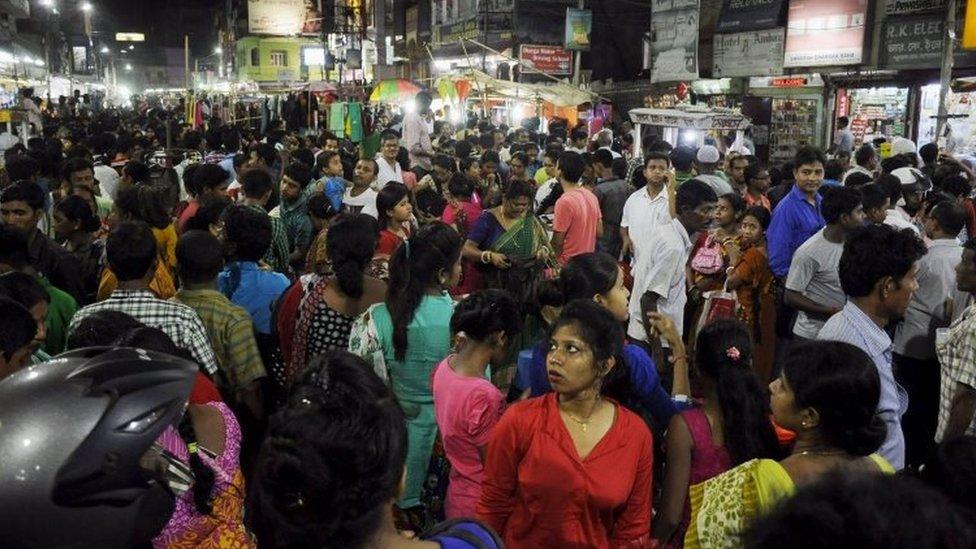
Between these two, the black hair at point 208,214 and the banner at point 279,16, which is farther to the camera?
the banner at point 279,16

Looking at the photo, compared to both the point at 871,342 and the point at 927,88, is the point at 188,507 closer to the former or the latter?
the point at 871,342

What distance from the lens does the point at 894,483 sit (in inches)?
57.3

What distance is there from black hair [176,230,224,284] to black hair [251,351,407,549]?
2577 millimetres

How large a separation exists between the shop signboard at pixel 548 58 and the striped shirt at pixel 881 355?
84.0 feet

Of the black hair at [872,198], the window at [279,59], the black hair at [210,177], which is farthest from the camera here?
the window at [279,59]

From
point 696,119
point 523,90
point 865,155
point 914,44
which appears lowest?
point 865,155

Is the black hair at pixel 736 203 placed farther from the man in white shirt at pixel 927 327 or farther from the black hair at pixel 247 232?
the black hair at pixel 247 232

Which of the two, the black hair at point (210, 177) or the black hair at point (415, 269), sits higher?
the black hair at point (210, 177)

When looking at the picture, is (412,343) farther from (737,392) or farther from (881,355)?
(881,355)

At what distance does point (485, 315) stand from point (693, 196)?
3464 mm

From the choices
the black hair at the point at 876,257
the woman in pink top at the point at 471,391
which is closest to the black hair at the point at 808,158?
the black hair at the point at 876,257

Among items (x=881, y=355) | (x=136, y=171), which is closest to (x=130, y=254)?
(x=881, y=355)

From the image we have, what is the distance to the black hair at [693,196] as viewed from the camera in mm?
6539

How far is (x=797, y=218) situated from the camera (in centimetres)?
681
